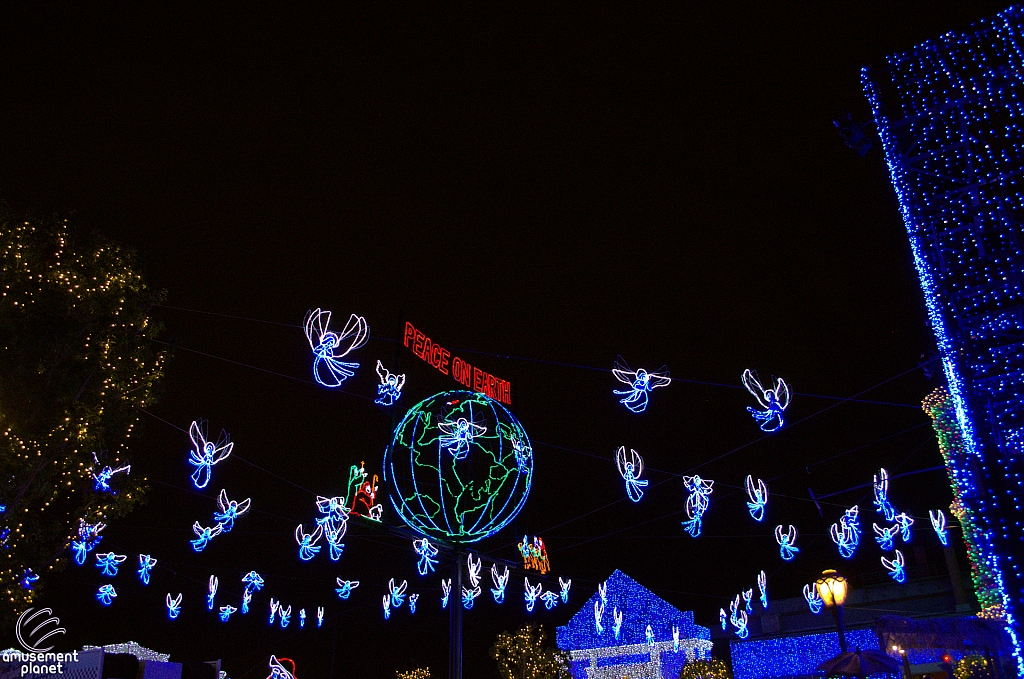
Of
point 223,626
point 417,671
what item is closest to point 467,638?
point 417,671

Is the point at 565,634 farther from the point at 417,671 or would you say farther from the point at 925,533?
the point at 925,533

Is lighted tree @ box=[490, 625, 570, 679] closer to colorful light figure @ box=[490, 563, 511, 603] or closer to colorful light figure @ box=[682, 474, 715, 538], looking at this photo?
colorful light figure @ box=[490, 563, 511, 603]

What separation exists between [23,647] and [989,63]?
66.3ft

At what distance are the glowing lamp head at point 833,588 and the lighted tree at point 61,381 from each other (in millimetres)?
12183

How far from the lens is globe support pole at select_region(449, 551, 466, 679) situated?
49.2 feet

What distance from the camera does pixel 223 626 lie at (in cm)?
3769

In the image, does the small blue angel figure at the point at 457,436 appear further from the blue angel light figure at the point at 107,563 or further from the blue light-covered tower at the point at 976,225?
the blue light-covered tower at the point at 976,225

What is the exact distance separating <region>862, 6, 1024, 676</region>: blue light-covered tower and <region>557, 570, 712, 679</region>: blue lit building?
58.4 feet

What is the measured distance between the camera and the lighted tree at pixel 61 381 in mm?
12031

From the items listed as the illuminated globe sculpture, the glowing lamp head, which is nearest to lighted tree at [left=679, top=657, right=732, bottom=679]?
the glowing lamp head

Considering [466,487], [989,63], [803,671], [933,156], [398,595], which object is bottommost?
[803,671]

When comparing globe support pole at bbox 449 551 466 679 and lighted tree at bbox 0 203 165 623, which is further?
globe support pole at bbox 449 551 466 679

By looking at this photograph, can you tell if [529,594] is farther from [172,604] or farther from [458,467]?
[172,604]

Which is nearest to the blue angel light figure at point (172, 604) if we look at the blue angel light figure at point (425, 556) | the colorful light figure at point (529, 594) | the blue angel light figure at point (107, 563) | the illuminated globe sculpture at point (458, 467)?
the blue angel light figure at point (107, 563)
